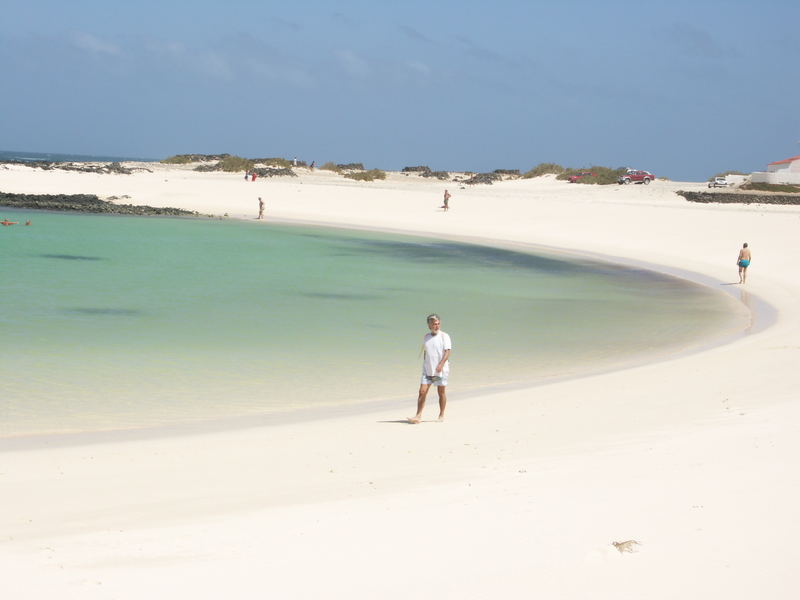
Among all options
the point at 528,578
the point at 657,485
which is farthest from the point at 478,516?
the point at 657,485

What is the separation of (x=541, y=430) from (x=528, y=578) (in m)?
5.04

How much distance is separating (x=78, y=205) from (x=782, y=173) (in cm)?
5047

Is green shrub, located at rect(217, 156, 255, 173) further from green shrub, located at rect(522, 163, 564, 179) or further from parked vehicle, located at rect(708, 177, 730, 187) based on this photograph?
parked vehicle, located at rect(708, 177, 730, 187)

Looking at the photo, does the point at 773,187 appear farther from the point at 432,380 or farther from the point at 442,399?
the point at 432,380

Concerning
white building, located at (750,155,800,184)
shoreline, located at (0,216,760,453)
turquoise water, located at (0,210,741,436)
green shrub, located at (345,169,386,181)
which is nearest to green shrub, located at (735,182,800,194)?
white building, located at (750,155,800,184)

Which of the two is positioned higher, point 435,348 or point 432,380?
point 435,348

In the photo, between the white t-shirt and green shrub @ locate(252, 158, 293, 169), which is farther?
green shrub @ locate(252, 158, 293, 169)

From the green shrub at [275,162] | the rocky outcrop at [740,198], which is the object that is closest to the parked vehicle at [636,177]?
the rocky outcrop at [740,198]

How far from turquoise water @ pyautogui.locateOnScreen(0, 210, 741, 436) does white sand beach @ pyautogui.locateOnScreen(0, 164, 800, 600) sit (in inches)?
65.1

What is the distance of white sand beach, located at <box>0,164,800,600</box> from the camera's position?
20.1ft

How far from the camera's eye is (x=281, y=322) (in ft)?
70.9

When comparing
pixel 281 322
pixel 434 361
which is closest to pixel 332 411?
pixel 434 361

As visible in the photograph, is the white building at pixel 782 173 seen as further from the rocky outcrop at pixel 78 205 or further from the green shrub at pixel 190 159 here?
the green shrub at pixel 190 159

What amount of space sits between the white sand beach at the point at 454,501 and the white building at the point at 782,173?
6088 cm
